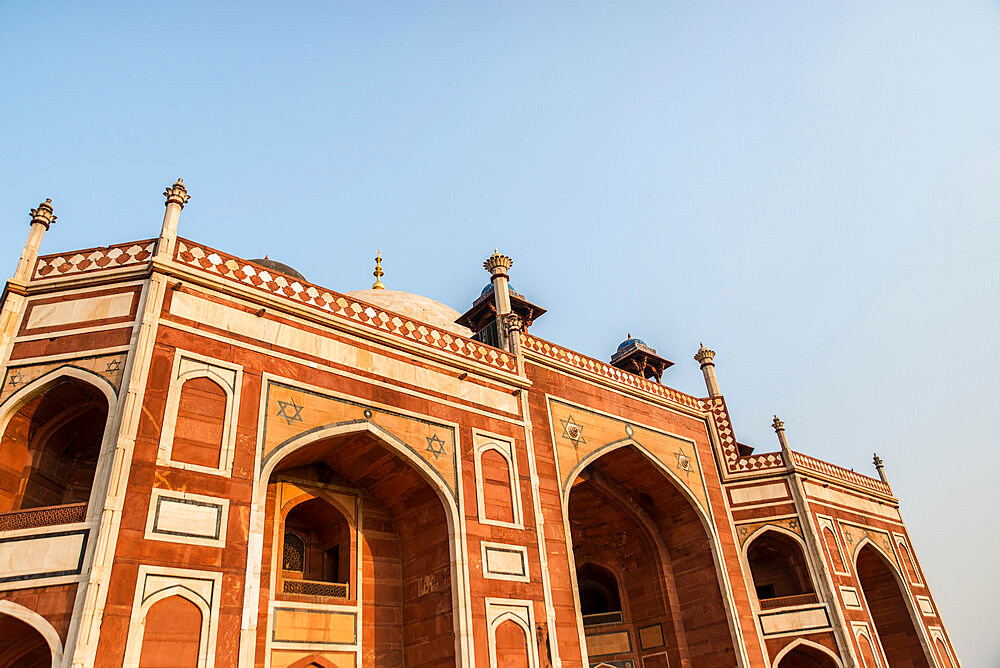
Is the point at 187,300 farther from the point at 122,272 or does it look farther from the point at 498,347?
the point at 498,347

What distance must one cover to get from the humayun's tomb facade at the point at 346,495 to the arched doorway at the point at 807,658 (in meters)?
0.07

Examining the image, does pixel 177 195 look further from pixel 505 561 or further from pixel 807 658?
pixel 807 658

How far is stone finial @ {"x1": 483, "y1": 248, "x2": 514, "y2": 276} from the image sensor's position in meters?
16.7

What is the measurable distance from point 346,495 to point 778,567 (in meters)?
12.6

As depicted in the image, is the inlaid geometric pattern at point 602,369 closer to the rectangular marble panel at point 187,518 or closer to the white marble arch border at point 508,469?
the white marble arch border at point 508,469

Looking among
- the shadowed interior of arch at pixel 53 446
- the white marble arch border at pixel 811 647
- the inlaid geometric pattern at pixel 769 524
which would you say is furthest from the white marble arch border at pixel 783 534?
the shadowed interior of arch at pixel 53 446

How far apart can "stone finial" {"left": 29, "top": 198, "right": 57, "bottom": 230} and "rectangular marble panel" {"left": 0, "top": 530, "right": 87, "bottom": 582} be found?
203 inches

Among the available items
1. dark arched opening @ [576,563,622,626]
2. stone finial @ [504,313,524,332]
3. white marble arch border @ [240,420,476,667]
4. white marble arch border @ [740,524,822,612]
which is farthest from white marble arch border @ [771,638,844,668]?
stone finial @ [504,313,524,332]

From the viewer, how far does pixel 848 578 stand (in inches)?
727

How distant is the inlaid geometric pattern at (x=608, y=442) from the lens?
15.1 metres

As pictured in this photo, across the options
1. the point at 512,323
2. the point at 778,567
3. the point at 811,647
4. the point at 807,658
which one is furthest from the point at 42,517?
the point at 778,567

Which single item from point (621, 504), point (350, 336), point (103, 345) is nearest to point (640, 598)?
point (621, 504)

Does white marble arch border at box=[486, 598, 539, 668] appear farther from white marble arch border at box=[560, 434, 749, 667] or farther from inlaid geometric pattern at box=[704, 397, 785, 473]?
inlaid geometric pattern at box=[704, 397, 785, 473]

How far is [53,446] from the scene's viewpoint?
1102 centimetres
